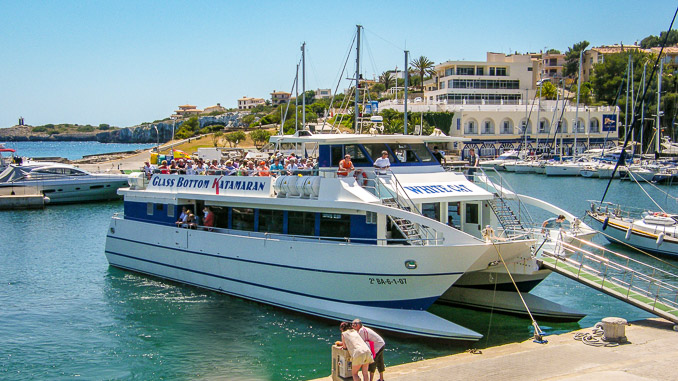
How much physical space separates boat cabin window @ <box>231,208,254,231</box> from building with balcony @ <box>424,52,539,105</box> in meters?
75.2

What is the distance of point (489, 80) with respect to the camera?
9231cm

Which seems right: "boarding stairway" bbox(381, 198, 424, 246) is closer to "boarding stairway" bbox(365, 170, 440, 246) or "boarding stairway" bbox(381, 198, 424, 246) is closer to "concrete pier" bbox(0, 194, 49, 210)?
"boarding stairway" bbox(365, 170, 440, 246)

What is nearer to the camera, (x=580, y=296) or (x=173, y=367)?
(x=173, y=367)

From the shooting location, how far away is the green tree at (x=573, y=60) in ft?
415

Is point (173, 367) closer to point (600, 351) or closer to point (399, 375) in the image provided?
point (399, 375)

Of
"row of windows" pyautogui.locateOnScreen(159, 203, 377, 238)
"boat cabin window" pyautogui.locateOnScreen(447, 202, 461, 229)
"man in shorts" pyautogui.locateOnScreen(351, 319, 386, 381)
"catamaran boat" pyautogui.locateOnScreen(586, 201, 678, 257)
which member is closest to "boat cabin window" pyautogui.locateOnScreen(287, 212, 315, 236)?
"row of windows" pyautogui.locateOnScreen(159, 203, 377, 238)

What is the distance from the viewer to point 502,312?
53.0 ft

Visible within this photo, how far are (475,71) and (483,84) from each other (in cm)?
239

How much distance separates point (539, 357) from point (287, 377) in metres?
5.08

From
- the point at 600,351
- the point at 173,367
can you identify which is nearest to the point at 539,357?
the point at 600,351

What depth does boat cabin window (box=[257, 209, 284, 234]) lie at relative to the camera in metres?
16.6

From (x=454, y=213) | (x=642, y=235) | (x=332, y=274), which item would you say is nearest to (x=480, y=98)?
(x=642, y=235)

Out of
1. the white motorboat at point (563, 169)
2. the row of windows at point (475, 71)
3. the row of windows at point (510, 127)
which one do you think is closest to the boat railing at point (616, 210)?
the white motorboat at point (563, 169)

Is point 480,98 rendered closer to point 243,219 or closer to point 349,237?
point 243,219
